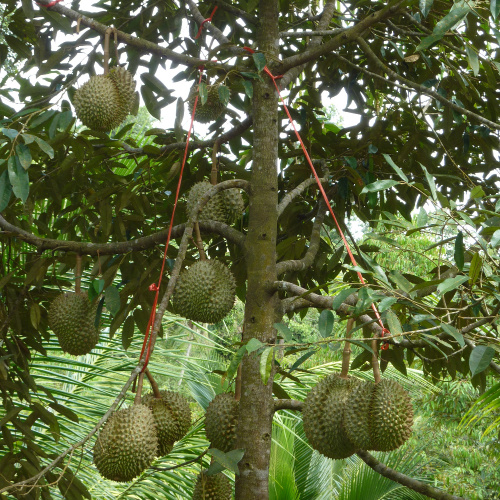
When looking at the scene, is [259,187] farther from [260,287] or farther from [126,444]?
[126,444]

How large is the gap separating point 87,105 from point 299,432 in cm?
316

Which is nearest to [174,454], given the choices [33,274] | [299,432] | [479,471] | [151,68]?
[299,432]

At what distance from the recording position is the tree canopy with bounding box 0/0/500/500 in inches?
46.3

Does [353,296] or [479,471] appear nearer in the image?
[353,296]

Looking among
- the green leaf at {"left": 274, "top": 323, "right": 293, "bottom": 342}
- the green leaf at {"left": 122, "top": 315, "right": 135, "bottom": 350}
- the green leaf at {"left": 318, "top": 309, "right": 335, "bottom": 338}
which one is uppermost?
the green leaf at {"left": 318, "top": 309, "right": 335, "bottom": 338}

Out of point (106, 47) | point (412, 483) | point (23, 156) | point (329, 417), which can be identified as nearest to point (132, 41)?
point (106, 47)

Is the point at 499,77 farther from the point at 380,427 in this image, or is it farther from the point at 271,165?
the point at 380,427

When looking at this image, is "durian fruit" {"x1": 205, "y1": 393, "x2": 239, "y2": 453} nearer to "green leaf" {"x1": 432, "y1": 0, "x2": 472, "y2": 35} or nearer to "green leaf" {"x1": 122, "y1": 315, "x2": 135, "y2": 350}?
"green leaf" {"x1": 122, "y1": 315, "x2": 135, "y2": 350}

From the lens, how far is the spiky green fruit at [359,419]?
3.78 feet

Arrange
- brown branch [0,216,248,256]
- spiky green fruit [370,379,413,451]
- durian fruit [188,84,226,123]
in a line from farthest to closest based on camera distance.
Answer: durian fruit [188,84,226,123], brown branch [0,216,248,256], spiky green fruit [370,379,413,451]

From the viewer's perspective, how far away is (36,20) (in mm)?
2016

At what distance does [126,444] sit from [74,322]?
0.51 metres

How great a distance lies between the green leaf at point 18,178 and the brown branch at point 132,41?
1.37 feet

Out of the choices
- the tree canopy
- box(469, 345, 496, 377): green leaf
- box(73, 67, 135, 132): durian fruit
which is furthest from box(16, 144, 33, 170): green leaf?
box(469, 345, 496, 377): green leaf
